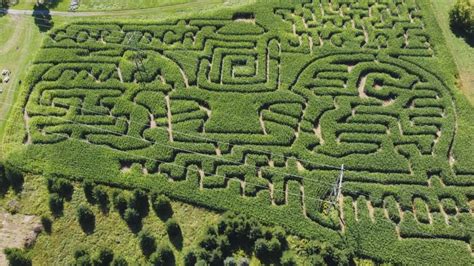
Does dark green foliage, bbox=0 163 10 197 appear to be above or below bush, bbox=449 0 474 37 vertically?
below

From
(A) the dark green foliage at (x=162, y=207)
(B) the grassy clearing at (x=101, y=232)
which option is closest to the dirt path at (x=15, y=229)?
(B) the grassy clearing at (x=101, y=232)

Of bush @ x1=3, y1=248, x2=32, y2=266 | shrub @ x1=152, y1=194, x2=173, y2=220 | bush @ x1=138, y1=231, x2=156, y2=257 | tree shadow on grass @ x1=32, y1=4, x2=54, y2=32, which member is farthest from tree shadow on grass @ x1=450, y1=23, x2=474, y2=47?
bush @ x1=3, y1=248, x2=32, y2=266

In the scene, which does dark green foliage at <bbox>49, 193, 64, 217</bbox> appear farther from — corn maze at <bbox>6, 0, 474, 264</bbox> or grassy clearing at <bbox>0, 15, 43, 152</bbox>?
grassy clearing at <bbox>0, 15, 43, 152</bbox>

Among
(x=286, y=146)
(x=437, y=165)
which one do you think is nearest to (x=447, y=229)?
(x=437, y=165)

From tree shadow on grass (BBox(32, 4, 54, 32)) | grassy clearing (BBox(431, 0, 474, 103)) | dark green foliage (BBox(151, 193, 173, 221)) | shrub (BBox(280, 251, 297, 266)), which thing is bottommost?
shrub (BBox(280, 251, 297, 266))

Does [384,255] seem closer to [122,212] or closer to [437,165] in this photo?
[437,165]

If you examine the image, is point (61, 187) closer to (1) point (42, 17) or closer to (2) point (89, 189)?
(2) point (89, 189)

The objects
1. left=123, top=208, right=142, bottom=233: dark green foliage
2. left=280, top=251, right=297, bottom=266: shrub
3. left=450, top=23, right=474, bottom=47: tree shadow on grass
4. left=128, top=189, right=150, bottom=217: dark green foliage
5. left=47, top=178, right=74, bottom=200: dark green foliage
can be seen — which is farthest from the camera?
left=450, top=23, right=474, bottom=47: tree shadow on grass
